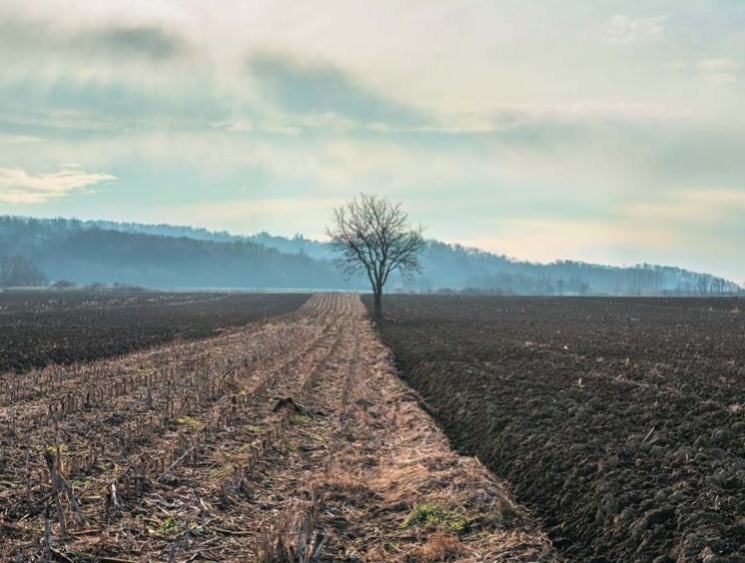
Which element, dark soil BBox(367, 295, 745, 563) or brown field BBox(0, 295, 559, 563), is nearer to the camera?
dark soil BBox(367, 295, 745, 563)

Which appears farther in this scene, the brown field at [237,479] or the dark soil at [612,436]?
the brown field at [237,479]

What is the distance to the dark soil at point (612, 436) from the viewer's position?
7.70m

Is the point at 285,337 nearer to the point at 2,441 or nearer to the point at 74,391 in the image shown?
the point at 74,391

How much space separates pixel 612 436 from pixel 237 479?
660 centimetres

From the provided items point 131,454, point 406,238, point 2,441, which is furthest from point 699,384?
point 406,238

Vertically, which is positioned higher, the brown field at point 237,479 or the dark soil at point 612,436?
the dark soil at point 612,436

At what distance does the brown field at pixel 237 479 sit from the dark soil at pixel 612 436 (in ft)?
2.36

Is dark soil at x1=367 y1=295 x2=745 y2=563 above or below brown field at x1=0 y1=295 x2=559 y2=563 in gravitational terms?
above

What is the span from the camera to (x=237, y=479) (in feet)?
33.3

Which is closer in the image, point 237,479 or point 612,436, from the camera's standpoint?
point 237,479

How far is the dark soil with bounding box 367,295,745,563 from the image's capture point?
7.70m

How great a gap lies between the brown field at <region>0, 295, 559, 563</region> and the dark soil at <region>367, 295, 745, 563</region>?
0.72 meters

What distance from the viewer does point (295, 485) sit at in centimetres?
1052

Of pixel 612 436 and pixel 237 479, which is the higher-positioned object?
pixel 612 436
